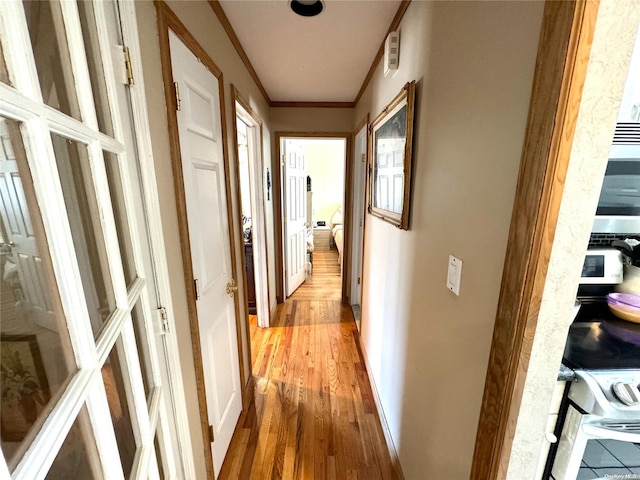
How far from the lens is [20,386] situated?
1.36ft

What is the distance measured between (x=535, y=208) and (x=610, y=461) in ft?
3.36

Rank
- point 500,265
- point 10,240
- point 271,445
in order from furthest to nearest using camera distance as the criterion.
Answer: point 271,445 → point 500,265 → point 10,240

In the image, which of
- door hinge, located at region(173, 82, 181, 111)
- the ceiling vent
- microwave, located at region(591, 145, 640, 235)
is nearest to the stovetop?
microwave, located at region(591, 145, 640, 235)

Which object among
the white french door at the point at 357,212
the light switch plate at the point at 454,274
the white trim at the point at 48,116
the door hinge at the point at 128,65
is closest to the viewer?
the white trim at the point at 48,116

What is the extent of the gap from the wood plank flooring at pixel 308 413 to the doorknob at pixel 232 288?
0.89 meters

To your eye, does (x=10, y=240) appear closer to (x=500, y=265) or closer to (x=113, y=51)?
(x=113, y=51)

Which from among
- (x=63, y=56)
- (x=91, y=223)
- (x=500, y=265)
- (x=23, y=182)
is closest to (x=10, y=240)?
(x=23, y=182)

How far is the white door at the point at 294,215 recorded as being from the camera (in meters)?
3.28

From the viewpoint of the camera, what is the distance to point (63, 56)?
0.54m

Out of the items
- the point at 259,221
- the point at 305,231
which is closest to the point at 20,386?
the point at 259,221

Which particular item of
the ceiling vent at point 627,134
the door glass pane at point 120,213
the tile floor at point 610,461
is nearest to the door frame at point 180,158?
the door glass pane at point 120,213

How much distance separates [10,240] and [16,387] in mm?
227

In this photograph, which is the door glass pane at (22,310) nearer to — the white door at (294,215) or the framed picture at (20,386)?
the framed picture at (20,386)

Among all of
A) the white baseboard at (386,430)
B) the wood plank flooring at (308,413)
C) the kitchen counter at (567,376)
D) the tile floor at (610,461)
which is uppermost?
the kitchen counter at (567,376)
